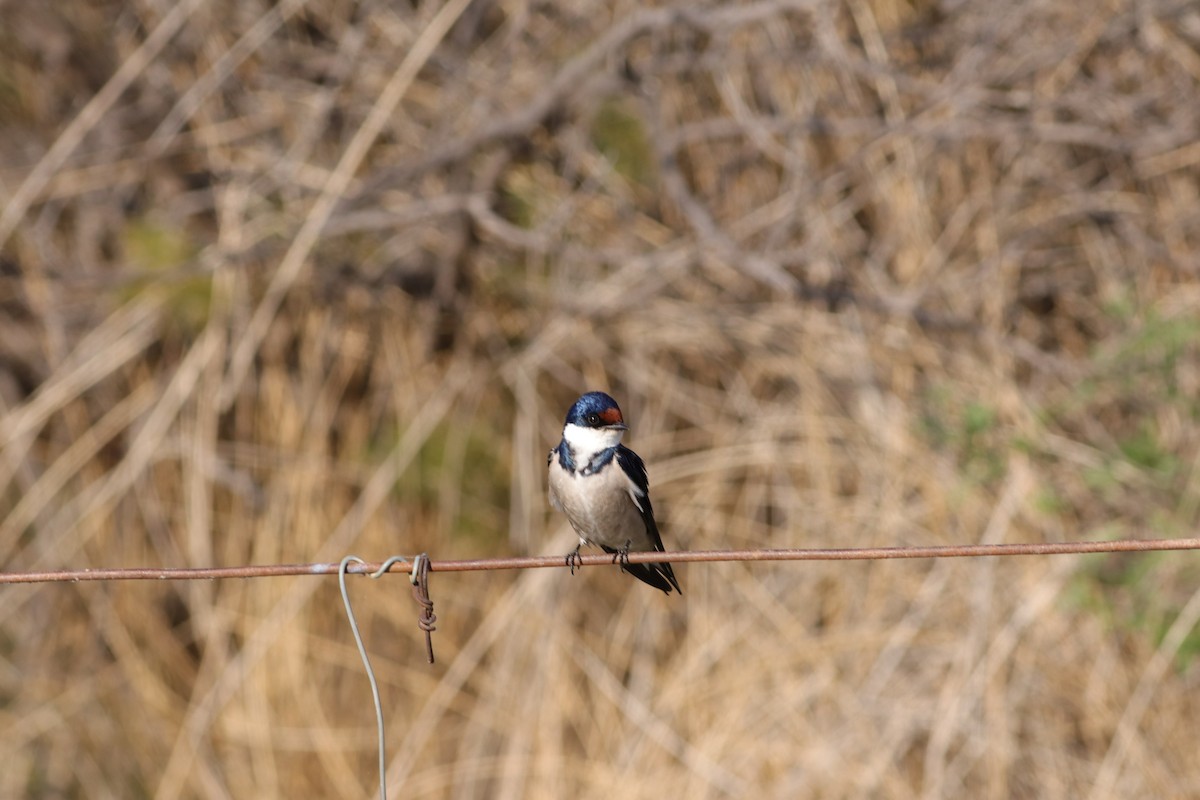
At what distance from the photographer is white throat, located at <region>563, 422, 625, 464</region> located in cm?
282

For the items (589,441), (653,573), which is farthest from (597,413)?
(653,573)

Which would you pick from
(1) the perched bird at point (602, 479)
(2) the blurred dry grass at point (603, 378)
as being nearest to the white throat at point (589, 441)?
(1) the perched bird at point (602, 479)

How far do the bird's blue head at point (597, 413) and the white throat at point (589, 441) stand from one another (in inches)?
0.5

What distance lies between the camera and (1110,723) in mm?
3977

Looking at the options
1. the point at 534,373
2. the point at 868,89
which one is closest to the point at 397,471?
the point at 534,373

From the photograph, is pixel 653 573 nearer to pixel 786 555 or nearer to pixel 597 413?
pixel 597 413

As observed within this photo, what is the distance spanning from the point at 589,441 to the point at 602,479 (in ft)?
0.27

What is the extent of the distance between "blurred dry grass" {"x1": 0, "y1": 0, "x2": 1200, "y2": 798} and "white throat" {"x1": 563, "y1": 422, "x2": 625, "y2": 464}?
4.55ft

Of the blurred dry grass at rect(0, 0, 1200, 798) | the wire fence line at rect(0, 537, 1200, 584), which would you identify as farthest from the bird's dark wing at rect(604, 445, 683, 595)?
the blurred dry grass at rect(0, 0, 1200, 798)

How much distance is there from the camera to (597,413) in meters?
2.79

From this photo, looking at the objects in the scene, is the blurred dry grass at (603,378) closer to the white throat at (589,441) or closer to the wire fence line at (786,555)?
the white throat at (589,441)

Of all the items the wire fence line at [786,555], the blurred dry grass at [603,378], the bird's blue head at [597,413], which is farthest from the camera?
the blurred dry grass at [603,378]

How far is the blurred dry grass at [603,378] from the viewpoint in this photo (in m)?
4.12

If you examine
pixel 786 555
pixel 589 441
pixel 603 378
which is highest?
pixel 603 378
